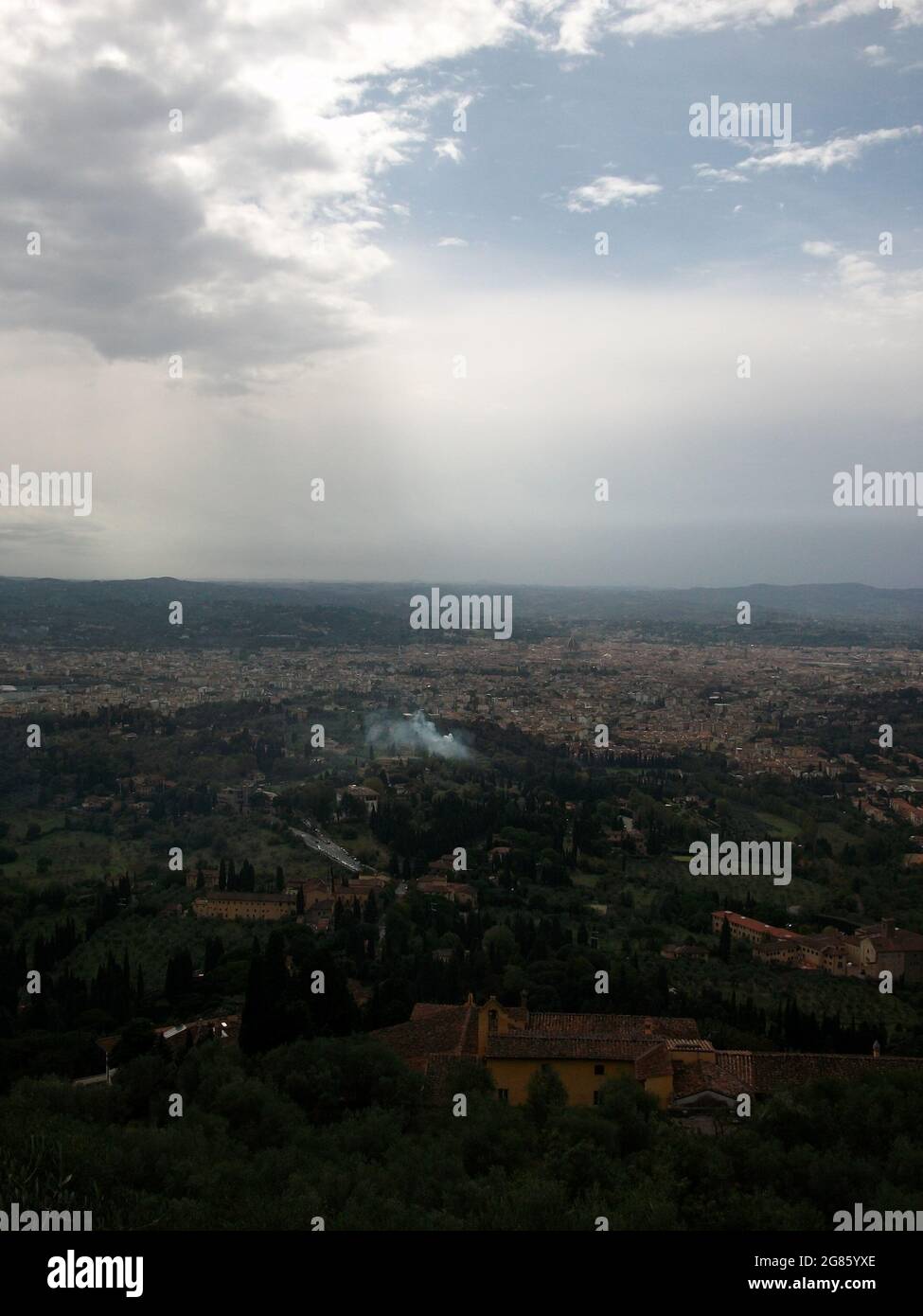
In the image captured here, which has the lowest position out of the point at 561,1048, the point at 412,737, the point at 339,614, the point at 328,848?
the point at 328,848

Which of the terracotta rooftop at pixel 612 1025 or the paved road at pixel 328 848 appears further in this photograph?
the paved road at pixel 328 848

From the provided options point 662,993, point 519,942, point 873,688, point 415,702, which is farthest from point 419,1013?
point 873,688

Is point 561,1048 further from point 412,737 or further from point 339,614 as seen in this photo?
point 339,614

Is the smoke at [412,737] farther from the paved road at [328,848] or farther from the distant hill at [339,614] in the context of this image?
the distant hill at [339,614]

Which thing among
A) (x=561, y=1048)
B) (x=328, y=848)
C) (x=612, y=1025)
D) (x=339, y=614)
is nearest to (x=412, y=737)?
(x=328, y=848)

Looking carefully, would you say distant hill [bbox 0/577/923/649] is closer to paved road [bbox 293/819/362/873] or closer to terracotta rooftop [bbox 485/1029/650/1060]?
paved road [bbox 293/819/362/873]

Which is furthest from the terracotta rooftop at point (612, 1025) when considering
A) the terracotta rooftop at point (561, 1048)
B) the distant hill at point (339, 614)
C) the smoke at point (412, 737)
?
the distant hill at point (339, 614)

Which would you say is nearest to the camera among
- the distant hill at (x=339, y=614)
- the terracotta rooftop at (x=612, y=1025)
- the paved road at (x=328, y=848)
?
the terracotta rooftop at (x=612, y=1025)

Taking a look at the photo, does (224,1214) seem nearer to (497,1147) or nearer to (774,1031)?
(497,1147)
